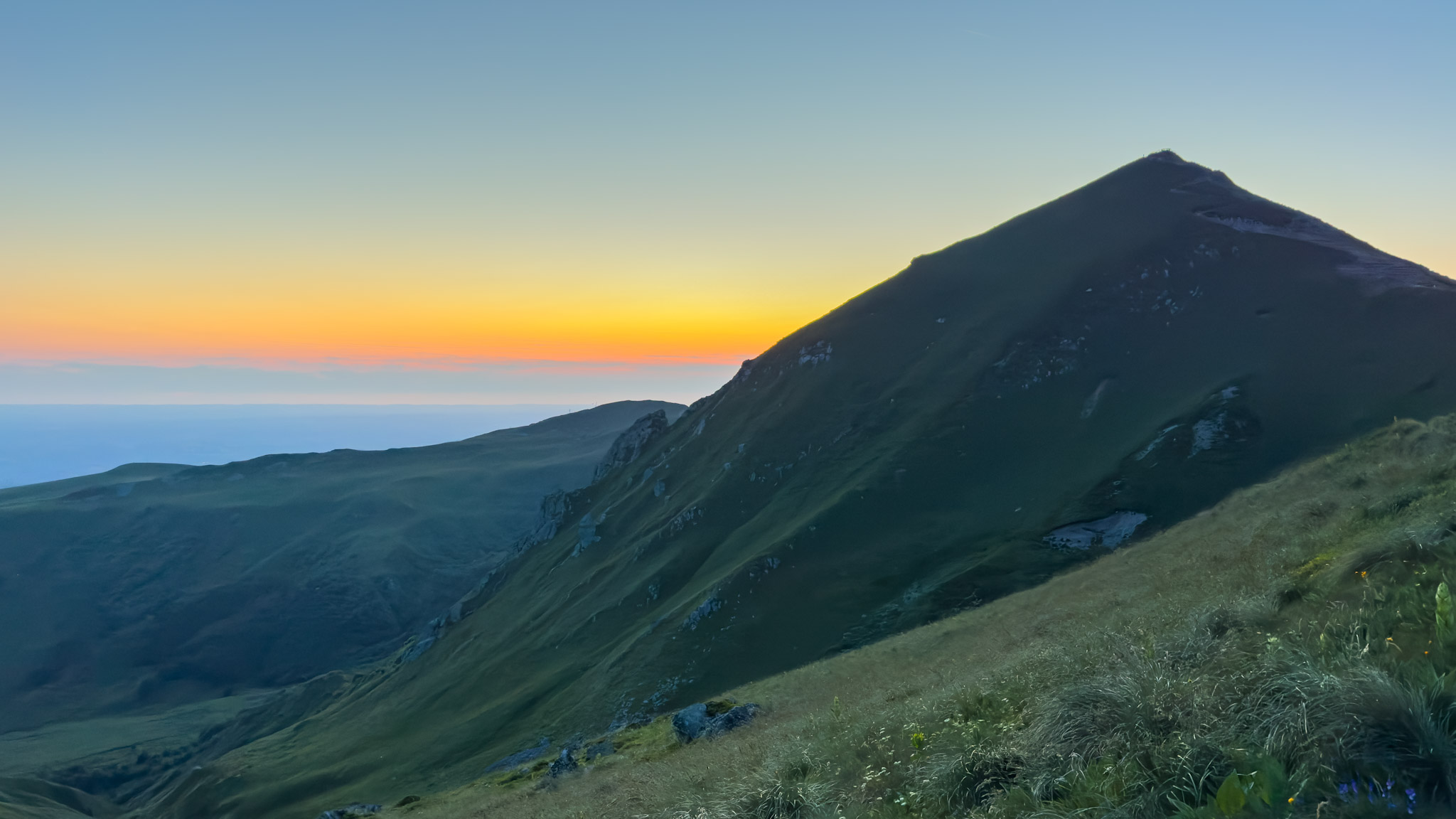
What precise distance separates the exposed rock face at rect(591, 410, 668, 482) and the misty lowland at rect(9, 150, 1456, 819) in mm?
1441

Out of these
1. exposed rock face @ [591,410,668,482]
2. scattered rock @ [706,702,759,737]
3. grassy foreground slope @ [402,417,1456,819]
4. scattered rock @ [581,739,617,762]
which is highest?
exposed rock face @ [591,410,668,482]

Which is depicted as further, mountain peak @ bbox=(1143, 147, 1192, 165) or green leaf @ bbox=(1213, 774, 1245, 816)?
mountain peak @ bbox=(1143, 147, 1192, 165)

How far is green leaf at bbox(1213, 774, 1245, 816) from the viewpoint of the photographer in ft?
21.5

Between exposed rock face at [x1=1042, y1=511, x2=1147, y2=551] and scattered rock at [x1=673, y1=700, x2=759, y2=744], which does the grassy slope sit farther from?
scattered rock at [x1=673, y1=700, x2=759, y2=744]

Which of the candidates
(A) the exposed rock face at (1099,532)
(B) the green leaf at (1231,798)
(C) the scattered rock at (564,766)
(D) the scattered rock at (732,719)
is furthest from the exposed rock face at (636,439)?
(B) the green leaf at (1231,798)

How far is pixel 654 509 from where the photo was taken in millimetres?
105312

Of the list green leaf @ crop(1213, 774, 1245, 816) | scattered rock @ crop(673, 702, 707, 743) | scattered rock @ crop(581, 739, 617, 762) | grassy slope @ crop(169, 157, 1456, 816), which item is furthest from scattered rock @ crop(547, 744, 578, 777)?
green leaf @ crop(1213, 774, 1245, 816)

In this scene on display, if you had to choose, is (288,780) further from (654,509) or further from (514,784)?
(514,784)

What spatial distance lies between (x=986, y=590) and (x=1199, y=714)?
48.3m

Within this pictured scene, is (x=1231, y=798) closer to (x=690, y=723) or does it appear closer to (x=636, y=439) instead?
(x=690, y=723)

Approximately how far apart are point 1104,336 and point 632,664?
61810mm

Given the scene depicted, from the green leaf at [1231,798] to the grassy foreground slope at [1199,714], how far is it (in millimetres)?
32

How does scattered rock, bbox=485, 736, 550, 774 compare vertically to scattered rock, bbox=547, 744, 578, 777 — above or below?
below

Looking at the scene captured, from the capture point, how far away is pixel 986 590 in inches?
2095
